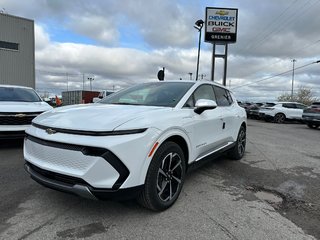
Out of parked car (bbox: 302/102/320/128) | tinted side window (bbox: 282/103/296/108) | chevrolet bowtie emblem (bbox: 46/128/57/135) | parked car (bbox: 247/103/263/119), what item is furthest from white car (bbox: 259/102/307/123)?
chevrolet bowtie emblem (bbox: 46/128/57/135)

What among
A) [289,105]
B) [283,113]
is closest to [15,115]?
[283,113]

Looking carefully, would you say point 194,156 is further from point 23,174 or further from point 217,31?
point 217,31

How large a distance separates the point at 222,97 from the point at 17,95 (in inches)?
228

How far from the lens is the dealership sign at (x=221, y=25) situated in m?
24.2

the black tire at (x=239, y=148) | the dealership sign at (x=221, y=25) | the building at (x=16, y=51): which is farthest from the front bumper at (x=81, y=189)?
the building at (x=16, y=51)

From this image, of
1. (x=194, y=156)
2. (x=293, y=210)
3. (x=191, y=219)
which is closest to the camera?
(x=191, y=219)

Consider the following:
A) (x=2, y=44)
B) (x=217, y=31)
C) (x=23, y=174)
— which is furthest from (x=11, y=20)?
(x=23, y=174)

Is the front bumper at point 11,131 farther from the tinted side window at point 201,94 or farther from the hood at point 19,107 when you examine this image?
the tinted side window at point 201,94

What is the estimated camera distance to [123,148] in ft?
9.42

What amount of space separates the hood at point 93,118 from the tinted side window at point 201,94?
684 mm

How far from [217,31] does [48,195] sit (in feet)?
75.7

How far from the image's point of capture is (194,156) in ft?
13.4

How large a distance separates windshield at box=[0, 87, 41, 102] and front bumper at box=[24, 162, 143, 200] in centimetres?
545

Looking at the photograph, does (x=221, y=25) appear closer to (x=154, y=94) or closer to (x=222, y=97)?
(x=222, y=97)
